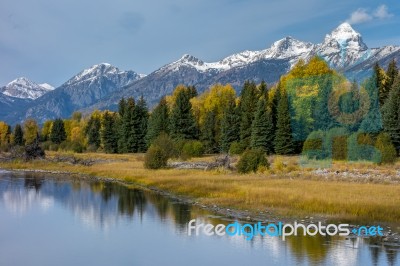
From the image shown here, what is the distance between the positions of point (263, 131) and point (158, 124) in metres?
28.5

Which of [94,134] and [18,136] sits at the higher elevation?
[18,136]

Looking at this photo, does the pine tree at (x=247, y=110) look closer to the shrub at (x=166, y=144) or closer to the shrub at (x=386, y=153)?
the shrub at (x=166, y=144)

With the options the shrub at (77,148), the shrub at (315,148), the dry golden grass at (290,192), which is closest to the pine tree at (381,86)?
the shrub at (315,148)

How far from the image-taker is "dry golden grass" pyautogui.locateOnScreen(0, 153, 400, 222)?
91.6 feet

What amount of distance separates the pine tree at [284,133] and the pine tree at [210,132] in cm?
1969

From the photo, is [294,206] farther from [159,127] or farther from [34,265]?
[159,127]

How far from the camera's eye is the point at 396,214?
26.0 meters

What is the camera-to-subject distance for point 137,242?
2486cm

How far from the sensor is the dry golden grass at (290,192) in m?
27.9

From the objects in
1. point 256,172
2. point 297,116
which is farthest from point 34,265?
point 297,116

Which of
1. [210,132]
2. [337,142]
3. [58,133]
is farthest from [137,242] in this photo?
[58,133]

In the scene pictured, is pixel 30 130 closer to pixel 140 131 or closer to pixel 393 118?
pixel 140 131

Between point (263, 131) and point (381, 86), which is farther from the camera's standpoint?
point (381, 86)

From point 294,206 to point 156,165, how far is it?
31952mm
